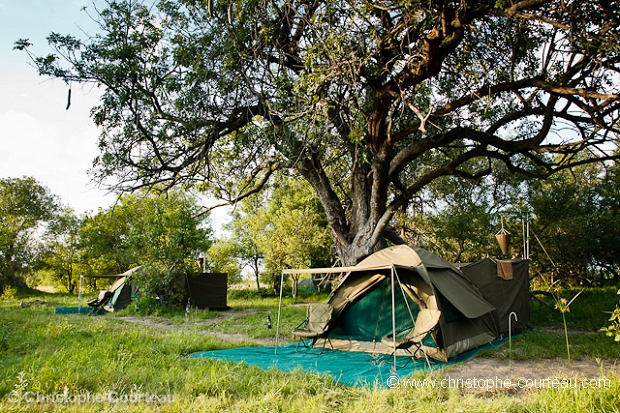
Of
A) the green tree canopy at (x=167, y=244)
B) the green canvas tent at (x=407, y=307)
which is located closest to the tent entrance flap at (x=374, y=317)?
the green canvas tent at (x=407, y=307)

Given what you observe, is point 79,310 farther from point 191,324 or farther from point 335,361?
point 335,361

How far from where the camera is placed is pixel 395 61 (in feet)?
26.0

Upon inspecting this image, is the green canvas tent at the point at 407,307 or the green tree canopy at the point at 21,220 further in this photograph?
the green tree canopy at the point at 21,220

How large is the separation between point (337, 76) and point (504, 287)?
17.1 ft

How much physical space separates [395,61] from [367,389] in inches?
224

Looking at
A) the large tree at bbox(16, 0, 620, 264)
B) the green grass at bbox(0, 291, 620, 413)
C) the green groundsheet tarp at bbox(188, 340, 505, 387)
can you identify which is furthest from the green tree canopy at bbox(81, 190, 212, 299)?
the green grass at bbox(0, 291, 620, 413)

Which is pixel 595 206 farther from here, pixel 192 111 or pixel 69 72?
pixel 69 72

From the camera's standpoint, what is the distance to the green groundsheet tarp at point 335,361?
17.6 feet

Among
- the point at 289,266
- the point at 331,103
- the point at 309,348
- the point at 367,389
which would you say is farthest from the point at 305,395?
the point at 289,266

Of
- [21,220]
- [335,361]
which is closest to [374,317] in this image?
[335,361]

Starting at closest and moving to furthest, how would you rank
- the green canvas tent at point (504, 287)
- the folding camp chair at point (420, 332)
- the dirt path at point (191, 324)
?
the folding camp chair at point (420, 332) < the green canvas tent at point (504, 287) < the dirt path at point (191, 324)

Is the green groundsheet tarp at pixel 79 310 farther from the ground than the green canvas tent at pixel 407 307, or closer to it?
closer to it

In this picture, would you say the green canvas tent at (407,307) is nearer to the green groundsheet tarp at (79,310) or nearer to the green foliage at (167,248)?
the green foliage at (167,248)

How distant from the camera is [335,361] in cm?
637
